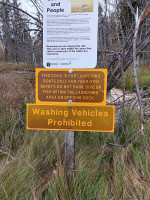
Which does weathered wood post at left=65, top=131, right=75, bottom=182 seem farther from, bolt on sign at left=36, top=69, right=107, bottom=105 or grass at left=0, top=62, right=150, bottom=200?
bolt on sign at left=36, top=69, right=107, bottom=105

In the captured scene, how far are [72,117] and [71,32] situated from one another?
2.26 ft

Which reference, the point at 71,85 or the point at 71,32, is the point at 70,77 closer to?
the point at 71,85

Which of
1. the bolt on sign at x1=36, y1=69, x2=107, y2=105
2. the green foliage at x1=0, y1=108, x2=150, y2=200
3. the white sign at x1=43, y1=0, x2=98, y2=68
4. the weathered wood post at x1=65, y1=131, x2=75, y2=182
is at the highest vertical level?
the white sign at x1=43, y1=0, x2=98, y2=68

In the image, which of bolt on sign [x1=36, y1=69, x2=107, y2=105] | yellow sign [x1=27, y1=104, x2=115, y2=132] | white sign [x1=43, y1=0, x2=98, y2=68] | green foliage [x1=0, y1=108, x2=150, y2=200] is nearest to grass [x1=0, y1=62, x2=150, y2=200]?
green foliage [x1=0, y1=108, x2=150, y2=200]

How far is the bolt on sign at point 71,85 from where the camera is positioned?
1420mm

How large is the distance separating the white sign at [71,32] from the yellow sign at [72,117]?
0.36 m

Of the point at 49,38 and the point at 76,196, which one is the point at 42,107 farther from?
the point at 76,196

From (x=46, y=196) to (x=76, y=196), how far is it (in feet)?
0.86

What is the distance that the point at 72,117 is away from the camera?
1444mm

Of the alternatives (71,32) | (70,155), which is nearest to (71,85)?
(71,32)

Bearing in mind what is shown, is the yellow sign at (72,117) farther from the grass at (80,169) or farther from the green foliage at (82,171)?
the green foliage at (82,171)

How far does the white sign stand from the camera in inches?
53.6

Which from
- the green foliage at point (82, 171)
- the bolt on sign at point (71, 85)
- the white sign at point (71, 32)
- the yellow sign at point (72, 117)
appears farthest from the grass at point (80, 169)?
the white sign at point (71, 32)

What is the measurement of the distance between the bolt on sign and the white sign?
0.25 ft
